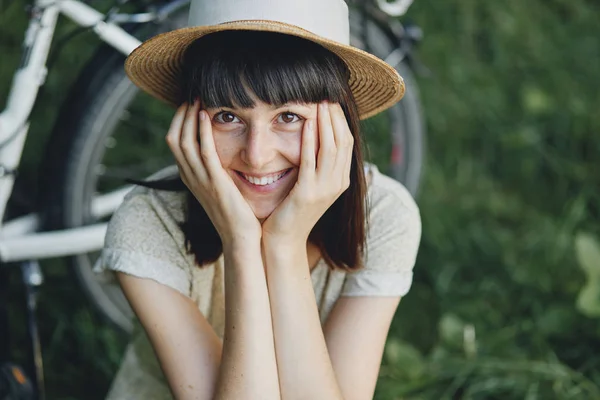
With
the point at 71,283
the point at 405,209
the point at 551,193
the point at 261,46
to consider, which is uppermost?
the point at 261,46

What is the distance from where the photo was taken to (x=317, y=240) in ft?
6.23

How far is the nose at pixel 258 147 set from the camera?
5.16 feet

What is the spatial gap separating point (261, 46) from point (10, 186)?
954 millimetres

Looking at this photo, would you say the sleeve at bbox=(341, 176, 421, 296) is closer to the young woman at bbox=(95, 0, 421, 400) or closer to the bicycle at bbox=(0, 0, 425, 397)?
the young woman at bbox=(95, 0, 421, 400)

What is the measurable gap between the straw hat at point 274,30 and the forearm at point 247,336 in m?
0.41

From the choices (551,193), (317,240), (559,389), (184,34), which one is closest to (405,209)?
(317,240)

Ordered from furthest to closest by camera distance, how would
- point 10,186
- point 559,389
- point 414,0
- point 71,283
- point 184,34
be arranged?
point 414,0
point 71,283
point 559,389
point 10,186
point 184,34

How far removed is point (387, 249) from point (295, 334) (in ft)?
1.09

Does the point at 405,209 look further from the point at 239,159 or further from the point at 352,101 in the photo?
the point at 239,159

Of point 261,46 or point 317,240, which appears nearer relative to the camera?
point 261,46

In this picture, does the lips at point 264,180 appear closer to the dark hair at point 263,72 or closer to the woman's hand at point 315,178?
the woman's hand at point 315,178

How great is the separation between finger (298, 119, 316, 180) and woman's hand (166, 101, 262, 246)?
14 centimetres

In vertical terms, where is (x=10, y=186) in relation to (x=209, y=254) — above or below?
above

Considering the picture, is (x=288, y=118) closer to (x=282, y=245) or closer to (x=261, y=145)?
(x=261, y=145)
